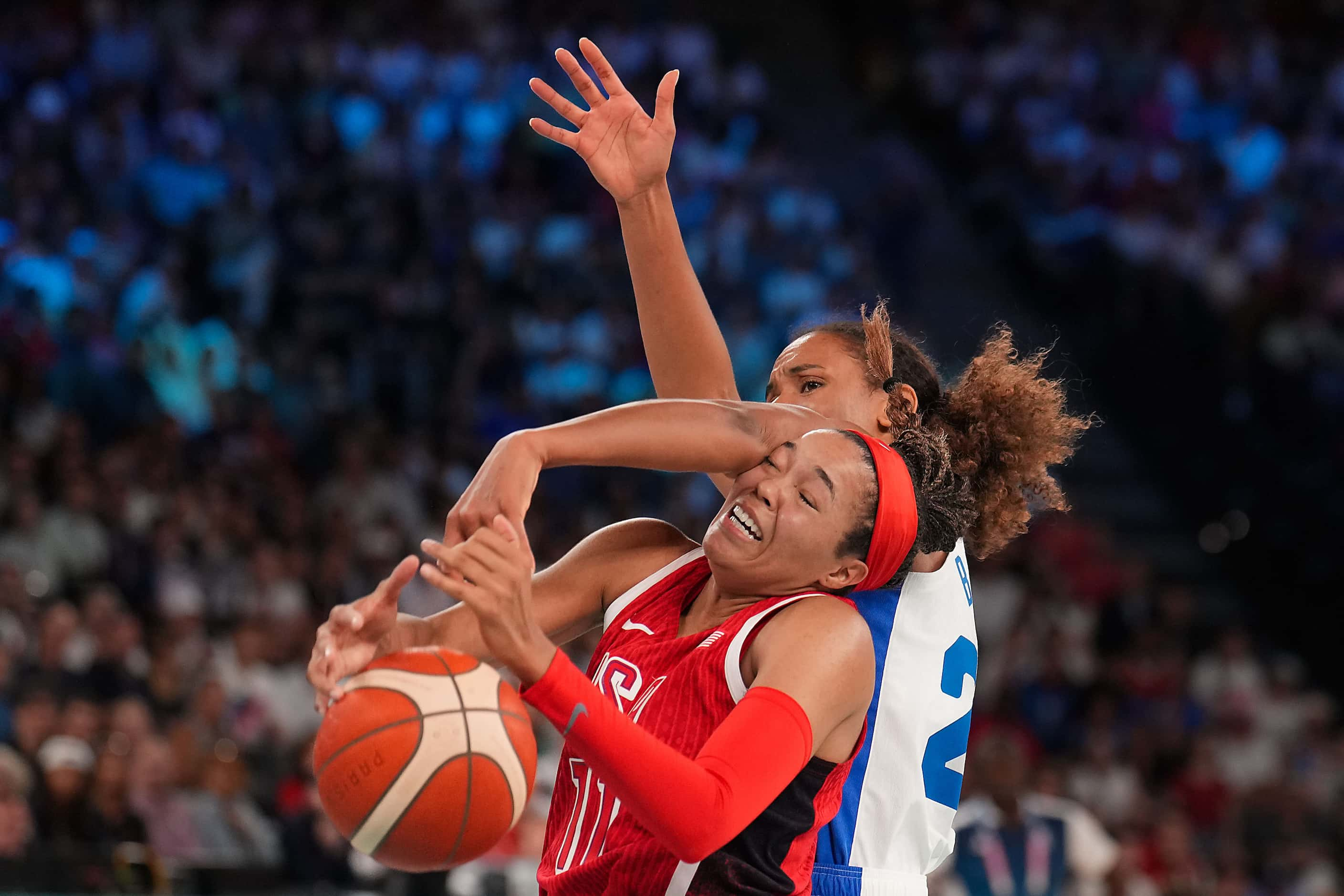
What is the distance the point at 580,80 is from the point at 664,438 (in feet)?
3.44

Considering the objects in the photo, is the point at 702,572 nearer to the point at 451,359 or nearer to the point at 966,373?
the point at 966,373

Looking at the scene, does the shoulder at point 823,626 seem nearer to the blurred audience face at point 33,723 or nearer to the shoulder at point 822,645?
the shoulder at point 822,645

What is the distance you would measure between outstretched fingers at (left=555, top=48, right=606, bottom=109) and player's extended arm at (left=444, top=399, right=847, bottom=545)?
0.84m

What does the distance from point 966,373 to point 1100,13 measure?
1480 centimetres

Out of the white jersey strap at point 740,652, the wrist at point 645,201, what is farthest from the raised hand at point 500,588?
the wrist at point 645,201

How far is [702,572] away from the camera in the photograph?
9.62ft

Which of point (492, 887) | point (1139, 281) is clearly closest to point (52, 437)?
point (492, 887)

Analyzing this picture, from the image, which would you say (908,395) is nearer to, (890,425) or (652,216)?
(890,425)

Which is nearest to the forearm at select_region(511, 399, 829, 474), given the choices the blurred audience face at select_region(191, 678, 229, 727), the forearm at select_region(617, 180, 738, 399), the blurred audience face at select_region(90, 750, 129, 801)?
the forearm at select_region(617, 180, 738, 399)

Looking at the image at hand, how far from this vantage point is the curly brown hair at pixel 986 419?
303 cm

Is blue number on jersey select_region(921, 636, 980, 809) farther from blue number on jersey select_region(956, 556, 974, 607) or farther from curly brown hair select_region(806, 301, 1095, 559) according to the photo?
curly brown hair select_region(806, 301, 1095, 559)

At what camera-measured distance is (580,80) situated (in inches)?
127

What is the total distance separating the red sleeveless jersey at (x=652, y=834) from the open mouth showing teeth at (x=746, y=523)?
0.41 feet

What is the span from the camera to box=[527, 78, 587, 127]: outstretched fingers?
314 centimetres
